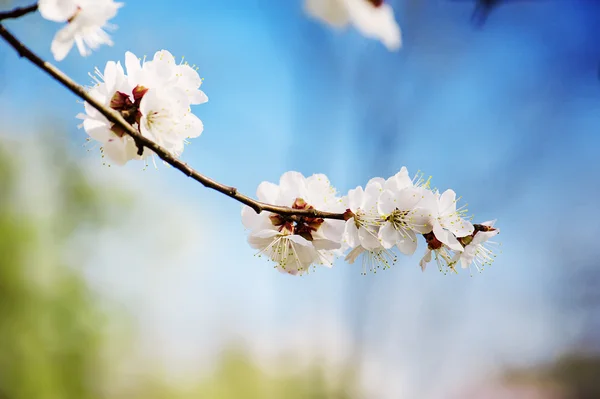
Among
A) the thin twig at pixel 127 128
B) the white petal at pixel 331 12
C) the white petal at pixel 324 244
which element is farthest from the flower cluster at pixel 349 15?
the white petal at pixel 324 244

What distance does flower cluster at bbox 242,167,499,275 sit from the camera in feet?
1.77

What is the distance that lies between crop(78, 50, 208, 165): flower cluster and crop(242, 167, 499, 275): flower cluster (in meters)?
0.12

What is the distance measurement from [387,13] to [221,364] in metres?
4.88

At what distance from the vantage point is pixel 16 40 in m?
0.35

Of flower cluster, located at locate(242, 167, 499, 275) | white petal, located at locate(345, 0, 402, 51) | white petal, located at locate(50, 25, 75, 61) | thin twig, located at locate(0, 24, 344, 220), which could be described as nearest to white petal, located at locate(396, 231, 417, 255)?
flower cluster, located at locate(242, 167, 499, 275)

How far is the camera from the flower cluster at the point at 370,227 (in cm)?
54

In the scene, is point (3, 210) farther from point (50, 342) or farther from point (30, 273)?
point (50, 342)

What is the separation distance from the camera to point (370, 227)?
545mm

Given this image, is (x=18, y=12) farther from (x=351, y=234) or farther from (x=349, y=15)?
(x=351, y=234)

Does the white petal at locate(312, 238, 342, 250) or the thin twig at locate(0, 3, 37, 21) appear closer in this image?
the thin twig at locate(0, 3, 37, 21)

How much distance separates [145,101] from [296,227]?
8.2 inches

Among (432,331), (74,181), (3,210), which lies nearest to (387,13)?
(432,331)

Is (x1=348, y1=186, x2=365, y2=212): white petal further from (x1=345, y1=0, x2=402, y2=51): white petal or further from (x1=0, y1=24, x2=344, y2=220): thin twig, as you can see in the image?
(x1=345, y1=0, x2=402, y2=51): white petal

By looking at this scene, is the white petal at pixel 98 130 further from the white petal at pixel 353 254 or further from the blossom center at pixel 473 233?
the blossom center at pixel 473 233
